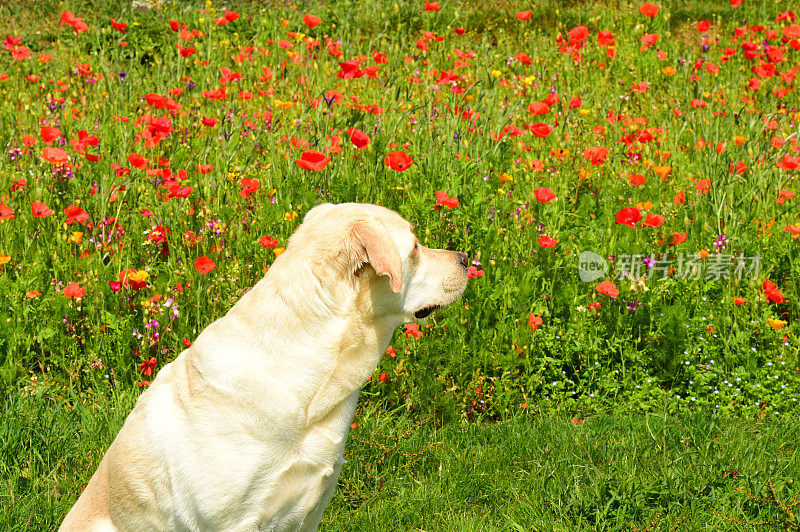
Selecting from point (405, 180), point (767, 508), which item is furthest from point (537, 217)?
point (767, 508)

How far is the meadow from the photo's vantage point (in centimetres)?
386

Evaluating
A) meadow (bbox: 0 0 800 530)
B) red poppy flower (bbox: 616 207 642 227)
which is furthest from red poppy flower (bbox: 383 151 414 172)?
red poppy flower (bbox: 616 207 642 227)

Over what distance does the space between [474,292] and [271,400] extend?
2142 mm

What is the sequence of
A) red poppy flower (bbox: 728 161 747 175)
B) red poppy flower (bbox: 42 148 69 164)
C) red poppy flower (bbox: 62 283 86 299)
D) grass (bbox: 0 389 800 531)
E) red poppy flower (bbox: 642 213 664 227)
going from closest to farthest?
grass (bbox: 0 389 800 531)
red poppy flower (bbox: 62 283 86 299)
red poppy flower (bbox: 642 213 664 227)
red poppy flower (bbox: 42 148 69 164)
red poppy flower (bbox: 728 161 747 175)

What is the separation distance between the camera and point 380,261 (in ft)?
8.71

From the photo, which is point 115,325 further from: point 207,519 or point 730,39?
point 730,39

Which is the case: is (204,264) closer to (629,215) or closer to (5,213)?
(5,213)

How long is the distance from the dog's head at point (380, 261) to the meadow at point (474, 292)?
1.15 meters

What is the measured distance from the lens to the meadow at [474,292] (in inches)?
152

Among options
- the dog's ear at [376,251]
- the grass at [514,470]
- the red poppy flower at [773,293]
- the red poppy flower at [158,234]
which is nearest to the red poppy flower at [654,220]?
the red poppy flower at [773,293]

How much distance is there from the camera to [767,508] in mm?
3543

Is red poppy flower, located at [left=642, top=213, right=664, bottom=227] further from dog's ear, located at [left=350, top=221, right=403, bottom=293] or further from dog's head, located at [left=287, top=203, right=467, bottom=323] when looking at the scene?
dog's ear, located at [left=350, top=221, right=403, bottom=293]

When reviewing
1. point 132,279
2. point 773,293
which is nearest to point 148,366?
point 132,279

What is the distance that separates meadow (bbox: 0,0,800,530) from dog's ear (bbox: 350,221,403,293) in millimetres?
1502
